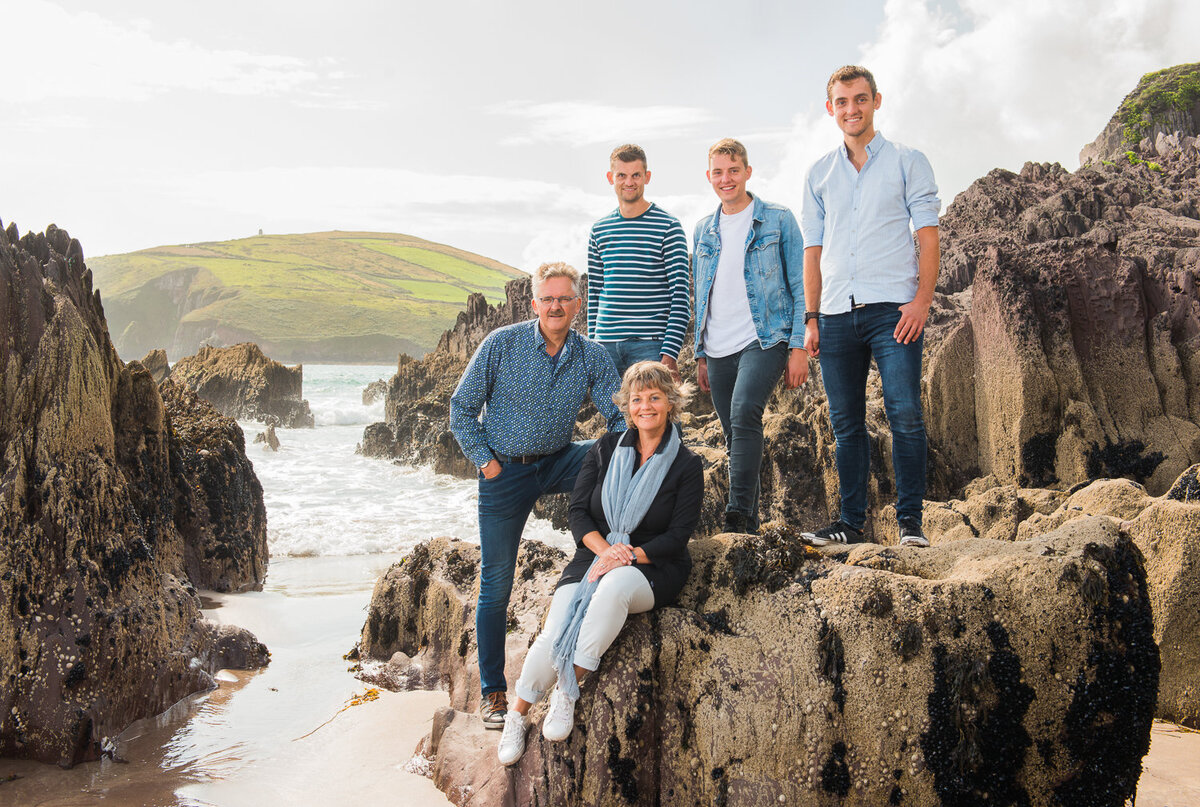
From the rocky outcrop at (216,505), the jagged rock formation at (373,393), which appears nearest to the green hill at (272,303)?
the jagged rock formation at (373,393)

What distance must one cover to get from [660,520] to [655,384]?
21.7 inches

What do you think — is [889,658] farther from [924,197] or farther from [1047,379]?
[1047,379]

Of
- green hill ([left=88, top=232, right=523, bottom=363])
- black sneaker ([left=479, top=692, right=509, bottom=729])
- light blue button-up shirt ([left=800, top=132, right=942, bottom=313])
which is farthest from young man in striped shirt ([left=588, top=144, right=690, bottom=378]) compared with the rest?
green hill ([left=88, top=232, right=523, bottom=363])

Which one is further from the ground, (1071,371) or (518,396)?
(1071,371)

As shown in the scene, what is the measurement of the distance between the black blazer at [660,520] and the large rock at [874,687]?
0.19 m

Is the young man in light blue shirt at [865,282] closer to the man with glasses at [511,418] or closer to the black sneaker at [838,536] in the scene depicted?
the black sneaker at [838,536]

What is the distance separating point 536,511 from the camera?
47.2 ft

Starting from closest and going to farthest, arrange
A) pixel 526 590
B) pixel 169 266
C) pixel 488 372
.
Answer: pixel 488 372 < pixel 526 590 < pixel 169 266

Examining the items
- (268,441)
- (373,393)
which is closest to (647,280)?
(268,441)

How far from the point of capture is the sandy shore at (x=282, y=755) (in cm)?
378

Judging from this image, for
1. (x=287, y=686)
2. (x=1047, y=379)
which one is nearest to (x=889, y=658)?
(x=287, y=686)

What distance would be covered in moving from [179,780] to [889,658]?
3.30 m

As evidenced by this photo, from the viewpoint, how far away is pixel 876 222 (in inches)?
158

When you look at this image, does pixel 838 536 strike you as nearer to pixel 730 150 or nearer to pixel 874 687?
pixel 874 687
